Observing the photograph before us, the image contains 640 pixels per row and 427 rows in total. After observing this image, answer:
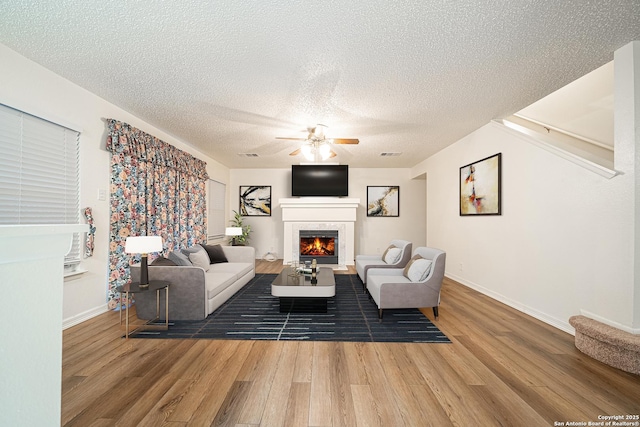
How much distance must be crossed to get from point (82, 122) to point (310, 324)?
3.60m

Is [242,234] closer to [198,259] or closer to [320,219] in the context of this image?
[320,219]

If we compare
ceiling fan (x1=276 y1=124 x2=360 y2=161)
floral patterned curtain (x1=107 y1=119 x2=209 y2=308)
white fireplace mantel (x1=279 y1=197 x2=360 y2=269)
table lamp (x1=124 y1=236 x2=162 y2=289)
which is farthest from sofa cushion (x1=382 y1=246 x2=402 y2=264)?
floral patterned curtain (x1=107 y1=119 x2=209 y2=308)

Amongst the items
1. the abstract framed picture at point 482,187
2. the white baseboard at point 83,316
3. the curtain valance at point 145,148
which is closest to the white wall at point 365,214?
the curtain valance at point 145,148

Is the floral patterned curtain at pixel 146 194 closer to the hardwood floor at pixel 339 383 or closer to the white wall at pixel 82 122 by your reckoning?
the white wall at pixel 82 122

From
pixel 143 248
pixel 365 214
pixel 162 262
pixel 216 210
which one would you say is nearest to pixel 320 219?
pixel 365 214

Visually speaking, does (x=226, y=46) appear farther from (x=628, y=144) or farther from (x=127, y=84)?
(x=628, y=144)

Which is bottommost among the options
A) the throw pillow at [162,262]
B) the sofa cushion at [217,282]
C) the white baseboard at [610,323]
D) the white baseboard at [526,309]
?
the white baseboard at [526,309]

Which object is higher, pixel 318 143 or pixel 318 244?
pixel 318 143

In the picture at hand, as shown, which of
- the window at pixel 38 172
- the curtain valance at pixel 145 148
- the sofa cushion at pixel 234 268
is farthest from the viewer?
the sofa cushion at pixel 234 268

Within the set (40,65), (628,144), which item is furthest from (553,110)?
(40,65)

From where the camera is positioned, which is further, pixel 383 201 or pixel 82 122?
pixel 383 201

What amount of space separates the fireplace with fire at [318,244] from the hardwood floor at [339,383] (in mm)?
4527

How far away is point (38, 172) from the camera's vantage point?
2.81 metres

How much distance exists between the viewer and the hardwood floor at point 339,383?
172cm
